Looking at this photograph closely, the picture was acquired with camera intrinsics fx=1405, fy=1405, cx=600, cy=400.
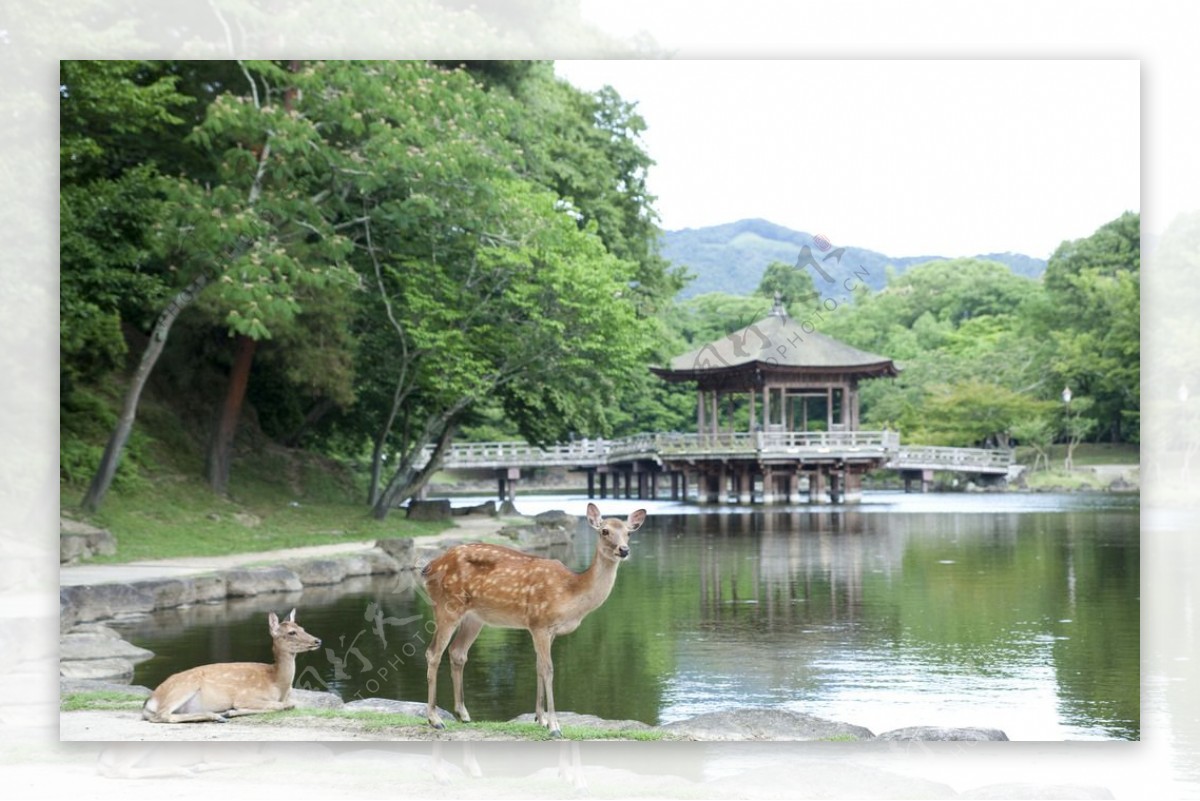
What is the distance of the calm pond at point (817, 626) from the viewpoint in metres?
6.55

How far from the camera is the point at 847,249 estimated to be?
7.89 metres

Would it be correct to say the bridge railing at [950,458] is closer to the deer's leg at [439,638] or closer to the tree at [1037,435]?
the tree at [1037,435]

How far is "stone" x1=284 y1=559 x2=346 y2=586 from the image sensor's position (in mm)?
9742

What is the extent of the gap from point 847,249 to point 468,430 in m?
5.01

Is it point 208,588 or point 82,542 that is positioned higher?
point 82,542

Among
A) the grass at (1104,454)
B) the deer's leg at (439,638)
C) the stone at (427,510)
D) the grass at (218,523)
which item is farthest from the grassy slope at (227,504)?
the grass at (1104,454)

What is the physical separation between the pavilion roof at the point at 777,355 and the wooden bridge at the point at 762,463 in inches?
19.7

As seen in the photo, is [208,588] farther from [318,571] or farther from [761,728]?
[761,728]

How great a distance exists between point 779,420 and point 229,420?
4827 millimetres

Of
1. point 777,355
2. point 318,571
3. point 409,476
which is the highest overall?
point 777,355

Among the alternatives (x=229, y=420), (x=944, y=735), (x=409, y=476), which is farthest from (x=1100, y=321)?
(x=229, y=420)

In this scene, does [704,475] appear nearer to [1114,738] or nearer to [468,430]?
[468,430]

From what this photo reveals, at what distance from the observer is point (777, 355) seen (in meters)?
9.73

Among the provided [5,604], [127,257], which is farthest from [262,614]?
[127,257]
